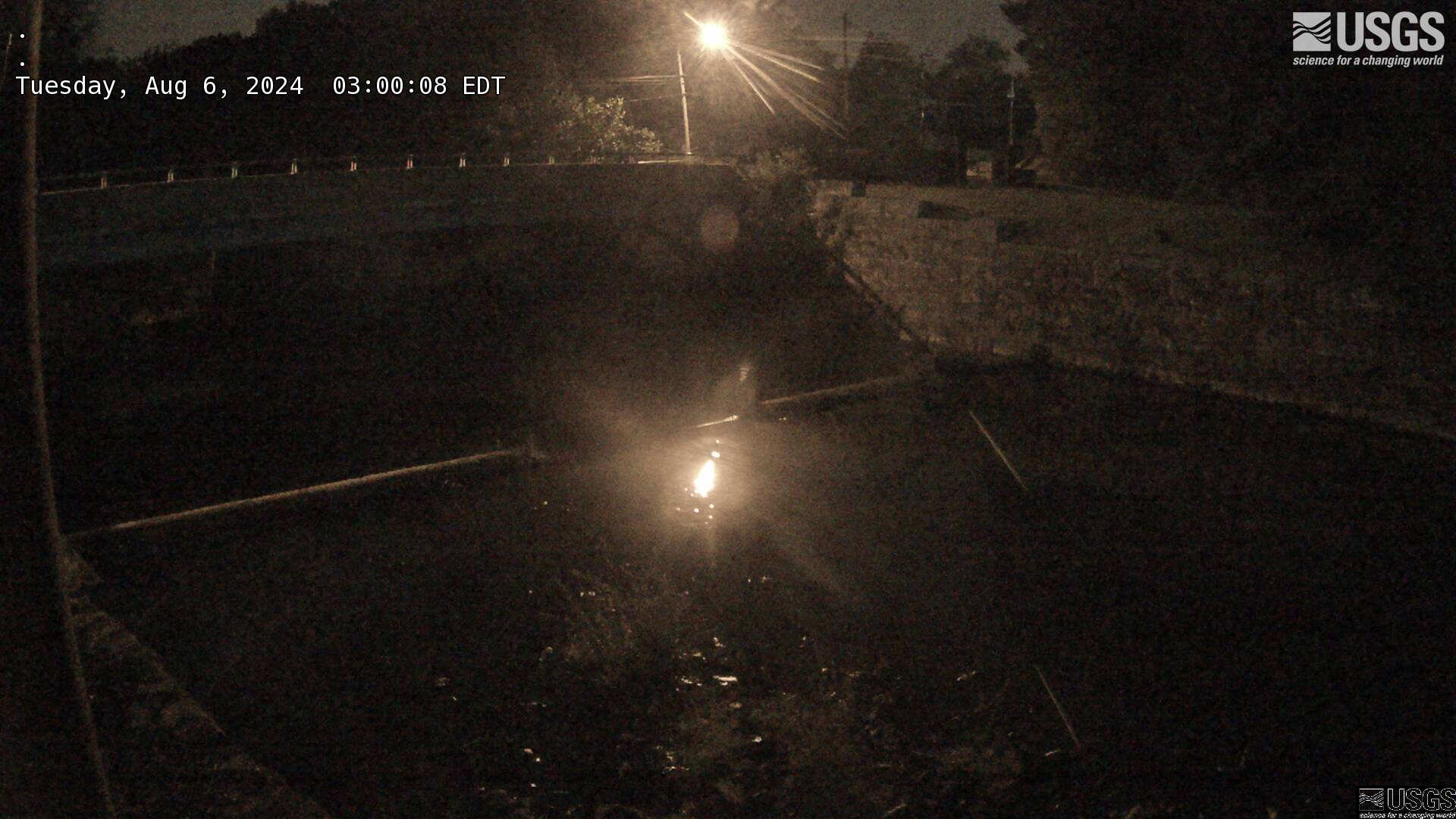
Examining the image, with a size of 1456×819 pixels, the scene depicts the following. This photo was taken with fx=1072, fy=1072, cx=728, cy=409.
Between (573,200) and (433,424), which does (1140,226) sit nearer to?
(573,200)

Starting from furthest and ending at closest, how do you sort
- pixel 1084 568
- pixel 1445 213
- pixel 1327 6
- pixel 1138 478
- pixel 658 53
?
1. pixel 658 53
2. pixel 1327 6
3. pixel 1445 213
4. pixel 1138 478
5. pixel 1084 568

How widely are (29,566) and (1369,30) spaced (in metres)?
18.5

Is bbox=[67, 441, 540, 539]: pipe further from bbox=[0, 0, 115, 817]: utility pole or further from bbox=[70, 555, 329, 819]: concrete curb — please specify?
bbox=[0, 0, 115, 817]: utility pole

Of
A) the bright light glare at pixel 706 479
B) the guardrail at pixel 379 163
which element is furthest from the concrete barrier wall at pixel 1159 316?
the bright light glare at pixel 706 479

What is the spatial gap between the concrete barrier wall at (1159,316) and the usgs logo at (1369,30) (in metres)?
3.56

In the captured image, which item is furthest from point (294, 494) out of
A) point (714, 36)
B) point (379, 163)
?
point (379, 163)

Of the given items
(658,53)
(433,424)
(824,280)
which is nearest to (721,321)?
(824,280)

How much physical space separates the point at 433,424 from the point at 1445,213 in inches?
598

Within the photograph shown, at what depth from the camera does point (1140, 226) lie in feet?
76.6

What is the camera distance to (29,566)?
3025 millimetres

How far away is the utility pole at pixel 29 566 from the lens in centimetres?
295

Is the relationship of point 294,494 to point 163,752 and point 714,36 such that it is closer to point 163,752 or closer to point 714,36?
point 163,752

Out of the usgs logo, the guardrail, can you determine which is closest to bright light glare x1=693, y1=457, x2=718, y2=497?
the usgs logo

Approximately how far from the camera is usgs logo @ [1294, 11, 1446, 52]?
49.9ft
